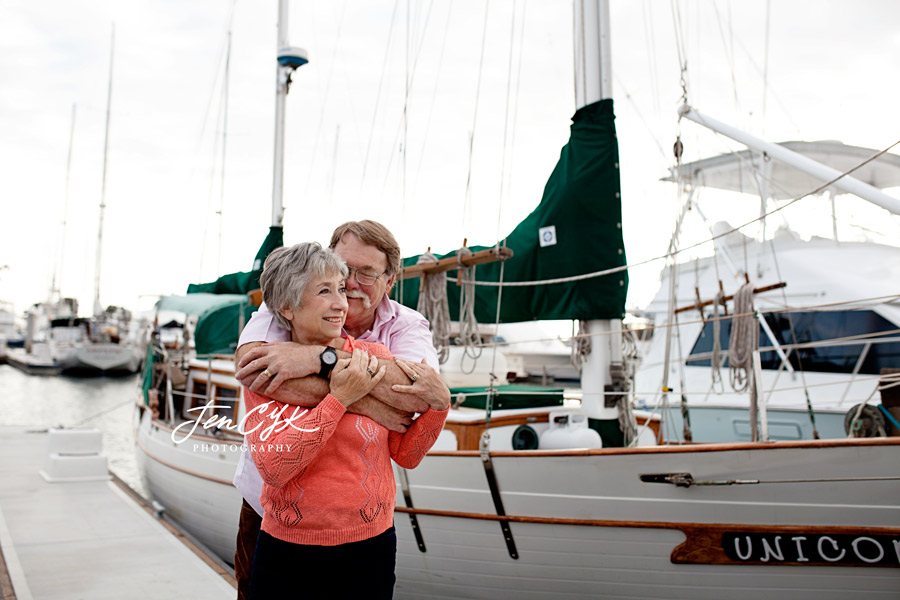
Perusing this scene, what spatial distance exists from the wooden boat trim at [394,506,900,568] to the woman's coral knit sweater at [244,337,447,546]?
2.71m

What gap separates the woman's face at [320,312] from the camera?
1.63 meters

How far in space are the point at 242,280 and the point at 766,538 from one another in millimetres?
8487

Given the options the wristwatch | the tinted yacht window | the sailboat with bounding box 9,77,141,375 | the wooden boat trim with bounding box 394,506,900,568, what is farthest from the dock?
the sailboat with bounding box 9,77,141,375

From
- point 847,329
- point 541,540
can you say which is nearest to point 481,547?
point 541,540

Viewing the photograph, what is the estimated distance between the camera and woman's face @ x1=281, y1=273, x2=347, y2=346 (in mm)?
1635

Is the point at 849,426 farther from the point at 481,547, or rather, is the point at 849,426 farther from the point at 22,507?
the point at 22,507

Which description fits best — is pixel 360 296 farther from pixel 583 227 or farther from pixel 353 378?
pixel 583 227

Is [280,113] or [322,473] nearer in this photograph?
[322,473]

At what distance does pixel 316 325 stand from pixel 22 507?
5.65 metres

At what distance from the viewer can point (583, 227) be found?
16.3 feet

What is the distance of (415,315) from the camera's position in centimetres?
203

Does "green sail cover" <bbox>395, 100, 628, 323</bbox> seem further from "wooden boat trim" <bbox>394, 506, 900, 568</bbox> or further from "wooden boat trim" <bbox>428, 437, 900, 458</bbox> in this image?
"wooden boat trim" <bbox>394, 506, 900, 568</bbox>

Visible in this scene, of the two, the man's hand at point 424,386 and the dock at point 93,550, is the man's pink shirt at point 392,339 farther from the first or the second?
the dock at point 93,550

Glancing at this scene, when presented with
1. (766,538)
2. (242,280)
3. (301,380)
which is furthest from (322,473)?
(242,280)
